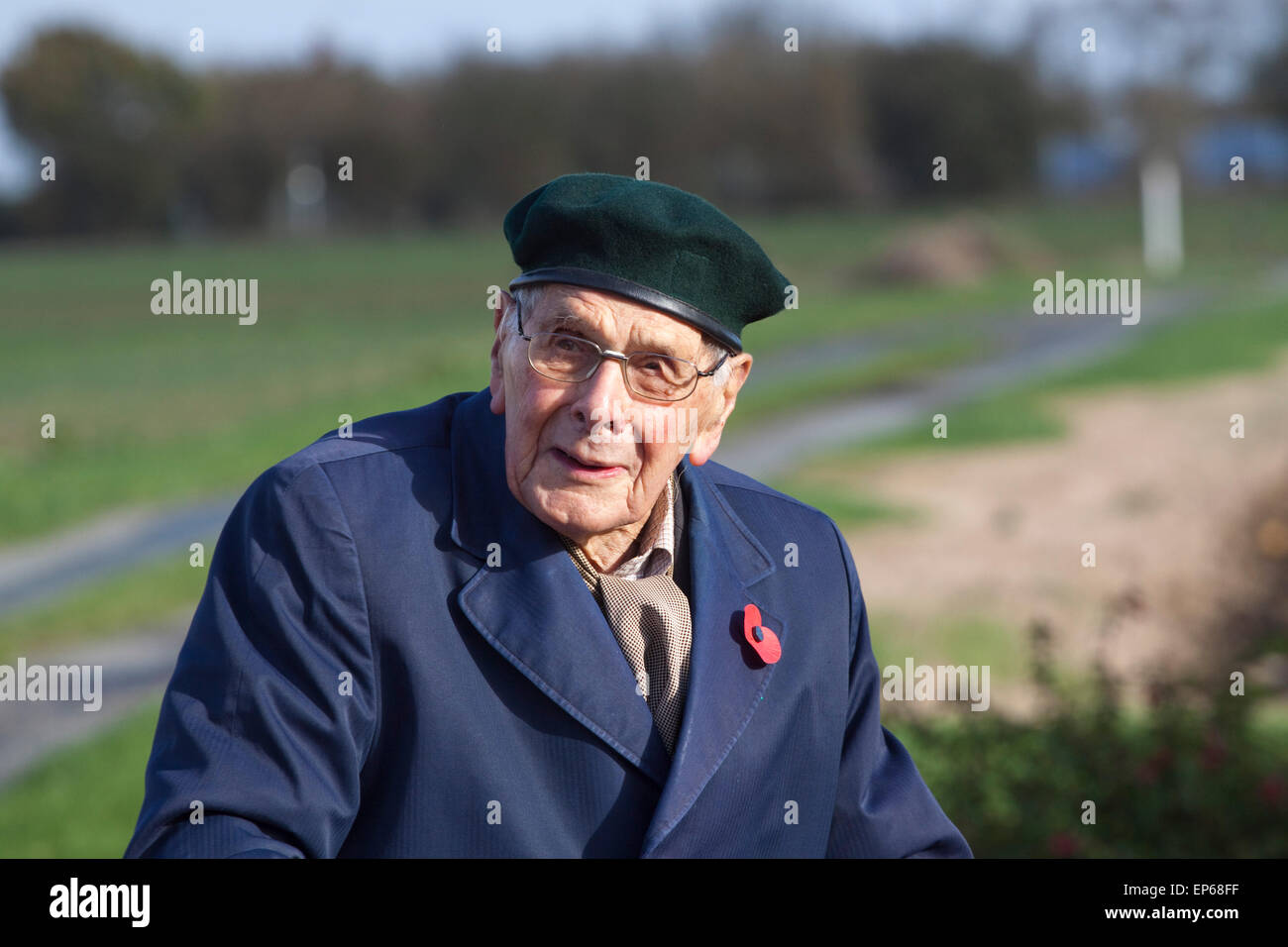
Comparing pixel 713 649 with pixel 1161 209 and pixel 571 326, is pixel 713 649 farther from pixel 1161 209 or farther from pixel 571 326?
pixel 1161 209

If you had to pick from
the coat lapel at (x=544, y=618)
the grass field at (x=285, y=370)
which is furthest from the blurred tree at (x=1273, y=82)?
the coat lapel at (x=544, y=618)

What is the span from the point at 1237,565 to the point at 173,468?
331 inches

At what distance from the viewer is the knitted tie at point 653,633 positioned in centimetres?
216

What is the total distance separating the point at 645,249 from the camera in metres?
2.06

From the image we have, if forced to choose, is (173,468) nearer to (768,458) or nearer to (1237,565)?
(768,458)

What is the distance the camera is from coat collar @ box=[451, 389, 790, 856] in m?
2.06

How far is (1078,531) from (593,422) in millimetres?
8573

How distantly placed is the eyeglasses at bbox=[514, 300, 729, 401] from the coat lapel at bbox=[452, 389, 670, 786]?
0.65 ft

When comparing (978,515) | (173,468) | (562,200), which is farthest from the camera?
(173,468)

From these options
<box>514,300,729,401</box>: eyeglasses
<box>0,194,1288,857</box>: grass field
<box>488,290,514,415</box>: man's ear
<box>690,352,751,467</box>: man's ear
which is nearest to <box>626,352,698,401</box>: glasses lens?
<box>514,300,729,401</box>: eyeglasses

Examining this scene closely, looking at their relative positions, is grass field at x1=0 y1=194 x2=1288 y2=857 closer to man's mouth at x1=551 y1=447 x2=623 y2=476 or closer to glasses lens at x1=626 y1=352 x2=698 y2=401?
man's mouth at x1=551 y1=447 x2=623 y2=476

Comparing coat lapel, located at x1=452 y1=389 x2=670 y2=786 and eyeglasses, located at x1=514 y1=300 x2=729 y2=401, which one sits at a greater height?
eyeglasses, located at x1=514 y1=300 x2=729 y2=401

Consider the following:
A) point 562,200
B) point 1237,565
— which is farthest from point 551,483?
point 1237,565

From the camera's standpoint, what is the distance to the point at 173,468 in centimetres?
1237
